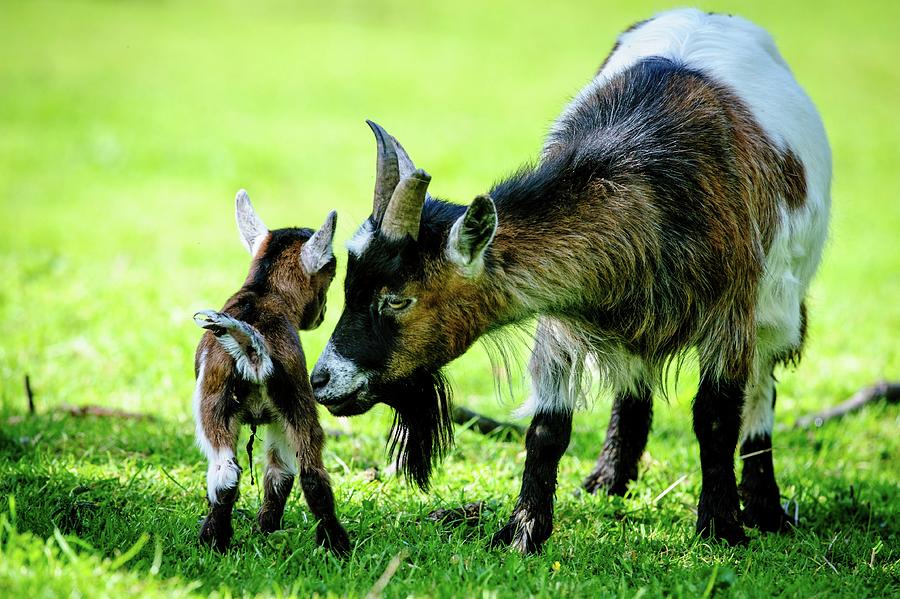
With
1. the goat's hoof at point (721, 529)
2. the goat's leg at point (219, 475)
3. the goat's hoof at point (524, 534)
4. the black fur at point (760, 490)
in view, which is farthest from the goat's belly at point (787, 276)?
the goat's leg at point (219, 475)

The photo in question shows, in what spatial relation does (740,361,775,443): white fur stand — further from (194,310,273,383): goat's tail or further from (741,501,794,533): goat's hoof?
(194,310,273,383): goat's tail

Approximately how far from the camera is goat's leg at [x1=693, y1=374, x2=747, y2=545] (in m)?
5.02

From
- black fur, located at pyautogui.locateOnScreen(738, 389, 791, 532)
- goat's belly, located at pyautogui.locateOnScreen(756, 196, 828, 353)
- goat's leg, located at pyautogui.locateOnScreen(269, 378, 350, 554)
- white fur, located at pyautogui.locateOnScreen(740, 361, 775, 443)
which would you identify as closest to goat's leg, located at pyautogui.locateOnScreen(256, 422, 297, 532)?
goat's leg, located at pyautogui.locateOnScreen(269, 378, 350, 554)

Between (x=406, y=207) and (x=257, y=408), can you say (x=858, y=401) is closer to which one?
(x=406, y=207)

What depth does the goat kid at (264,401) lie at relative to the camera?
4.03 m

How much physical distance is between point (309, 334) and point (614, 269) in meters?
4.40

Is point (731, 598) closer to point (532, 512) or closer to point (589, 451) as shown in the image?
point (532, 512)

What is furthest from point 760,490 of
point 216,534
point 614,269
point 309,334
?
point 309,334

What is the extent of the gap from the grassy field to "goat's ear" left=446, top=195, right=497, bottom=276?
122cm

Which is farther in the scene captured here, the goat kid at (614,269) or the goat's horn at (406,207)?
the goat kid at (614,269)

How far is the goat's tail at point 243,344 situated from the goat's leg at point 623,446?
2253mm

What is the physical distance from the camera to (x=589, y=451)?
6398 mm

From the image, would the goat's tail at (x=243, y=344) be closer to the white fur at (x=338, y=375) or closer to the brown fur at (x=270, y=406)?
the brown fur at (x=270, y=406)

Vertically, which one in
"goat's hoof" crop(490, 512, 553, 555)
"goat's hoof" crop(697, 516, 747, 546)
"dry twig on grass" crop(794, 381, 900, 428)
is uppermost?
"goat's hoof" crop(490, 512, 553, 555)
